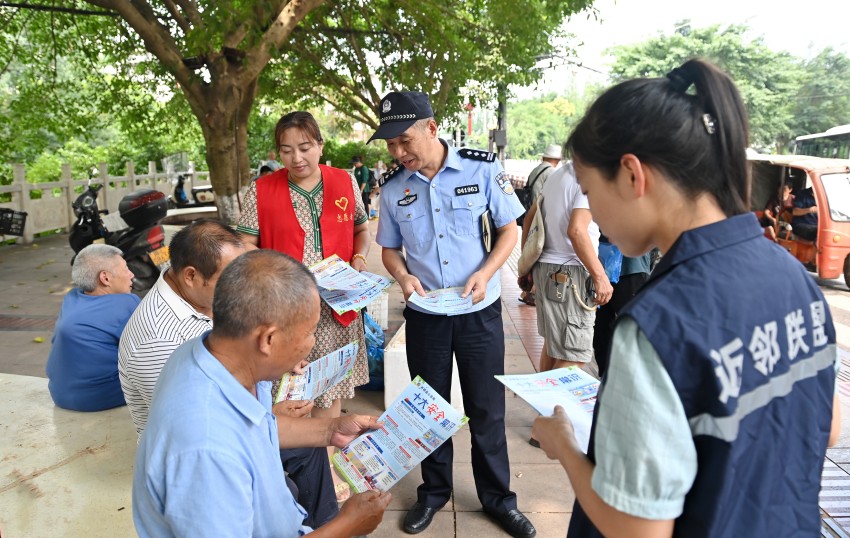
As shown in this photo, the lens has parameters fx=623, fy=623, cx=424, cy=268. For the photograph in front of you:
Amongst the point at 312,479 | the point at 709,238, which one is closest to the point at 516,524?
the point at 312,479

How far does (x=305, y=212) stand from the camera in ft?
9.87

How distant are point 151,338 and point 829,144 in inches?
882

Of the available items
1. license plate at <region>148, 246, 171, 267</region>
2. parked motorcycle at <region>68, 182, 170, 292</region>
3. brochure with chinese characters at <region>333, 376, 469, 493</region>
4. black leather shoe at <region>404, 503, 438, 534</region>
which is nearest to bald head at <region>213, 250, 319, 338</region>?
brochure with chinese characters at <region>333, 376, 469, 493</region>

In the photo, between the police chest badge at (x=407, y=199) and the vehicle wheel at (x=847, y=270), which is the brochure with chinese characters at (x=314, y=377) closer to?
A: the police chest badge at (x=407, y=199)

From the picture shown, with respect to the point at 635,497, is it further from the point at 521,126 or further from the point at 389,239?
the point at 521,126

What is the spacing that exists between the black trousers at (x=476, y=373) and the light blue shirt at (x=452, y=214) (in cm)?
10

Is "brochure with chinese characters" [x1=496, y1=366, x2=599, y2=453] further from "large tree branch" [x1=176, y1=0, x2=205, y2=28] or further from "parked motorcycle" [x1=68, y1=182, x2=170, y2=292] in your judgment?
"large tree branch" [x1=176, y1=0, x2=205, y2=28]

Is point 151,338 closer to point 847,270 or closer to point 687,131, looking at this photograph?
point 687,131

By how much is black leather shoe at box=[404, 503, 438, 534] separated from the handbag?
4.62 feet

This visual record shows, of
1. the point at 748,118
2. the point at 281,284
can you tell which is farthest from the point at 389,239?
the point at 748,118

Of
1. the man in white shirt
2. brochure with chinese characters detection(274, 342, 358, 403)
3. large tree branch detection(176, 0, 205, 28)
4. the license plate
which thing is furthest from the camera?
large tree branch detection(176, 0, 205, 28)

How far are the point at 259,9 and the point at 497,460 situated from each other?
521cm

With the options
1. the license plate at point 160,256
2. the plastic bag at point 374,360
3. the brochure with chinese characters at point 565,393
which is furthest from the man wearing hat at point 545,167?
the brochure with chinese characters at point 565,393

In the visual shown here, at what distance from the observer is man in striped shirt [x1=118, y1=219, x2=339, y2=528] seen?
2.07m
